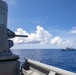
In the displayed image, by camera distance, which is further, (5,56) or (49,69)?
(5,56)

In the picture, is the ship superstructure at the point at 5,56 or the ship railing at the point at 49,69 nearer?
the ship railing at the point at 49,69

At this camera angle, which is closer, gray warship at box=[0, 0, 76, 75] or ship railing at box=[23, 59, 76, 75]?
ship railing at box=[23, 59, 76, 75]

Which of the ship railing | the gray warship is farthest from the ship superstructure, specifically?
the ship railing

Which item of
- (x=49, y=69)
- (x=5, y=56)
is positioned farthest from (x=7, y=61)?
(x=49, y=69)

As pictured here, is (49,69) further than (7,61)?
No

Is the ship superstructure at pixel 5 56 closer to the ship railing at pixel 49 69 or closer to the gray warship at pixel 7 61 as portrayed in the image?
the gray warship at pixel 7 61

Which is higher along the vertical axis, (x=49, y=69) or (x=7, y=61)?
(x=7, y=61)

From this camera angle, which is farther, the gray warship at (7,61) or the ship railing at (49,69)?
the gray warship at (7,61)

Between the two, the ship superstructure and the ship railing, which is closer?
the ship railing

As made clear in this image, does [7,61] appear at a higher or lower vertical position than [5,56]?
lower

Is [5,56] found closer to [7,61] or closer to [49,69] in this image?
[7,61]

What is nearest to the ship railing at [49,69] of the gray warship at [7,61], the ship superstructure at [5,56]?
the gray warship at [7,61]

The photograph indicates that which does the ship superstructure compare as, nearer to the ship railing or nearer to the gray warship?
the gray warship

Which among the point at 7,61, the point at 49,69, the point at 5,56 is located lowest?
the point at 49,69
